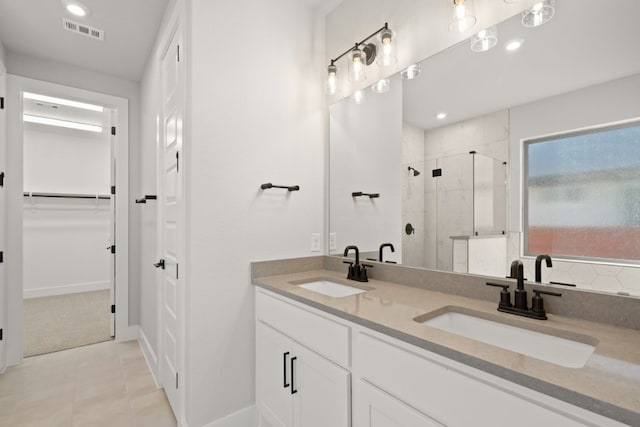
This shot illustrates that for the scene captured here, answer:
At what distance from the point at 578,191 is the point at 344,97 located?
1447mm

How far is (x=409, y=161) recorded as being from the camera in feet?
5.65

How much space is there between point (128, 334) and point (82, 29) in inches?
111

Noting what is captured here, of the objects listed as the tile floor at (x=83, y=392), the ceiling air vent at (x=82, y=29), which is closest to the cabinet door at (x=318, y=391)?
the tile floor at (x=83, y=392)

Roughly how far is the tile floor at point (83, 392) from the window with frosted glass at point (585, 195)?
7.55 feet

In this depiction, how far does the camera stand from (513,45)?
1.31m

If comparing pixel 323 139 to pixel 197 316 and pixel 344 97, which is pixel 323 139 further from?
pixel 197 316

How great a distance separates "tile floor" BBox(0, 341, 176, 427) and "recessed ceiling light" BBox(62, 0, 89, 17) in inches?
108

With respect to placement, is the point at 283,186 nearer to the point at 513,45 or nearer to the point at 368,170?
the point at 368,170

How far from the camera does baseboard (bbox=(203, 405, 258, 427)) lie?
5.50ft

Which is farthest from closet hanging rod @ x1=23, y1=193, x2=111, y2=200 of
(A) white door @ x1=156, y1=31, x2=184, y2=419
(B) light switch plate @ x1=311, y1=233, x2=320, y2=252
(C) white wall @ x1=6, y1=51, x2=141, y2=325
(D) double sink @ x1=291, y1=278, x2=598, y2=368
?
(D) double sink @ x1=291, y1=278, x2=598, y2=368

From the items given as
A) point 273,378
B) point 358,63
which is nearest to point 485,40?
point 358,63

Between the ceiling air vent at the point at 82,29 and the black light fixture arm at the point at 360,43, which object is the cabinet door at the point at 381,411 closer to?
the black light fixture arm at the point at 360,43

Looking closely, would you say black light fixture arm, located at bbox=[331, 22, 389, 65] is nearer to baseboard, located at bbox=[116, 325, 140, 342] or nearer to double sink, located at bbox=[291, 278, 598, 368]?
double sink, located at bbox=[291, 278, 598, 368]

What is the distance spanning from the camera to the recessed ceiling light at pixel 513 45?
128 centimetres
